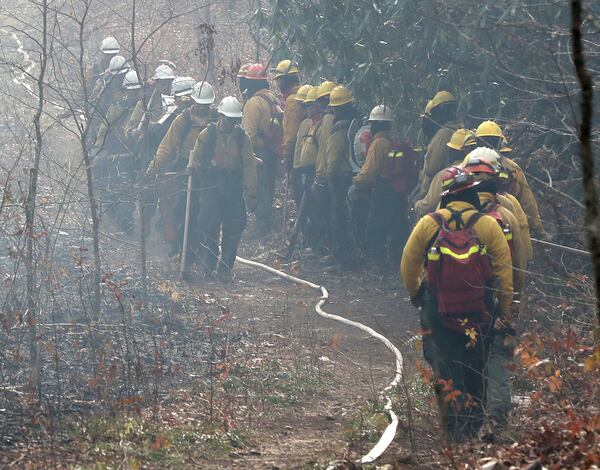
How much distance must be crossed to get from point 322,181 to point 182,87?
2.83m

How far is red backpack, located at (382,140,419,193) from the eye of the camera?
13906 mm

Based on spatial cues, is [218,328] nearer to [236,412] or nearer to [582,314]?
[236,412]

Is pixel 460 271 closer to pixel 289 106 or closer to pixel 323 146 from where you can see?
pixel 323 146

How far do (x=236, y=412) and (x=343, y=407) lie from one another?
1045 millimetres

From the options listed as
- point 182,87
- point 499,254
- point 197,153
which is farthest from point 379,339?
point 182,87

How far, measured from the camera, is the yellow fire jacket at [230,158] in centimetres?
1440

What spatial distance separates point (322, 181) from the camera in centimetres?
1522

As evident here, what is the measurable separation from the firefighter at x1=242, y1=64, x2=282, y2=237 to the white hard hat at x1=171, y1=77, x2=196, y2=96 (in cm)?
96

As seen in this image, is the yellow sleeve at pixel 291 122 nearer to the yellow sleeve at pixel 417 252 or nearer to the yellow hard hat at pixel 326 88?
the yellow hard hat at pixel 326 88

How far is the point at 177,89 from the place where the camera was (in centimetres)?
1616

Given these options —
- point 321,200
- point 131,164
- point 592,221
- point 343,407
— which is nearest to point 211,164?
point 321,200

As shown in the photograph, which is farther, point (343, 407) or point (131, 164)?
point (131, 164)

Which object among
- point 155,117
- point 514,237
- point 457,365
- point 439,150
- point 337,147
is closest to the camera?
point 457,365

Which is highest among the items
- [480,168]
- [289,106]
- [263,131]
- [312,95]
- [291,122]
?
[312,95]
